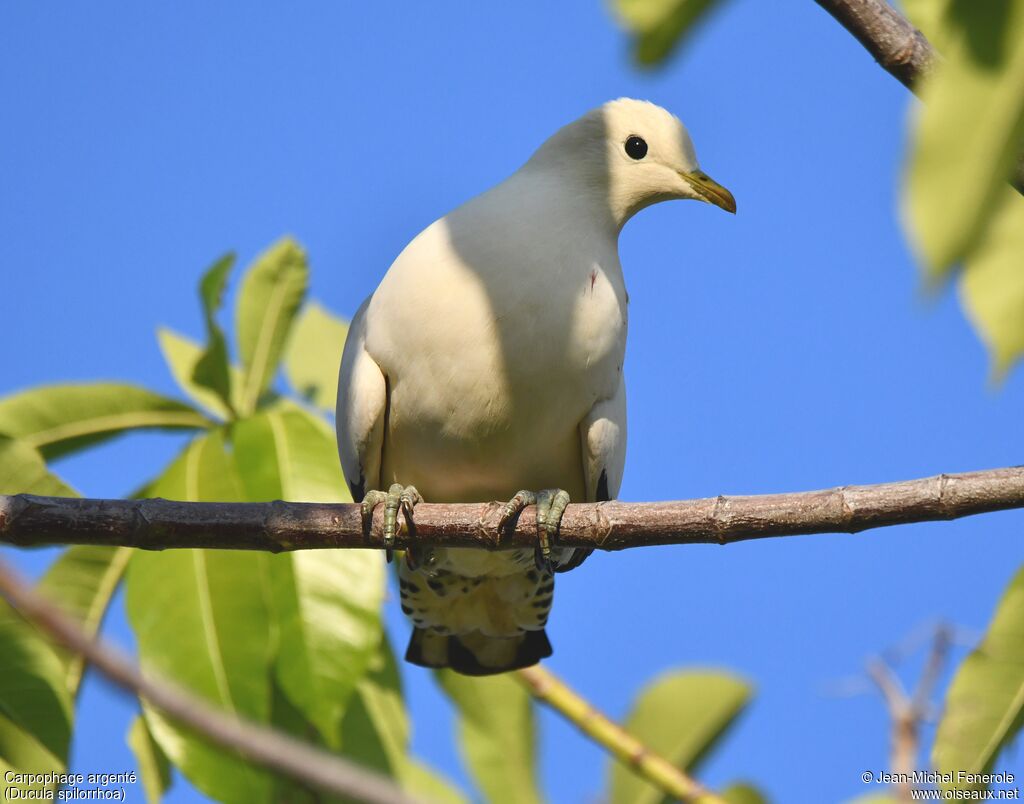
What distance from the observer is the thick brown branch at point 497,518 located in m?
3.17

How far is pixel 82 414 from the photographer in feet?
15.3

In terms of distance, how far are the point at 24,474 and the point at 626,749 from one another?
221 centimetres

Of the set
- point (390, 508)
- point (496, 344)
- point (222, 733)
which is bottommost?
point (222, 733)

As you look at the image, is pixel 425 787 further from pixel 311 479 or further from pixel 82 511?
pixel 82 511

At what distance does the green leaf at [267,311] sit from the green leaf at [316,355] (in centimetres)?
83

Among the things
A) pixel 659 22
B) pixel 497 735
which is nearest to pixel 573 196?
pixel 497 735

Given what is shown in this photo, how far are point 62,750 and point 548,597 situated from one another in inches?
90.7

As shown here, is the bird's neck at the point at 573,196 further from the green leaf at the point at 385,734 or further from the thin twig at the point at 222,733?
the thin twig at the point at 222,733

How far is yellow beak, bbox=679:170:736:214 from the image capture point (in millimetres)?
5148

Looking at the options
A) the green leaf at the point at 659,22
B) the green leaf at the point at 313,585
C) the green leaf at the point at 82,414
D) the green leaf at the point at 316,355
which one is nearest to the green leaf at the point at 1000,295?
the green leaf at the point at 659,22

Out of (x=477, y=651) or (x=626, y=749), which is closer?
(x=626, y=749)

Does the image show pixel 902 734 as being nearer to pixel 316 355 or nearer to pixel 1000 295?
pixel 1000 295

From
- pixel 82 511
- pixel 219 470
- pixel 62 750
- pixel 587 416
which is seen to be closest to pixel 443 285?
pixel 587 416

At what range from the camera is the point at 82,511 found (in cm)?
358
